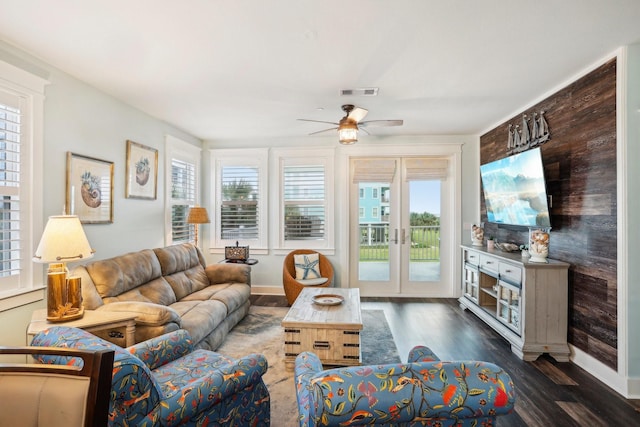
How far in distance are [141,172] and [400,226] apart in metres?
3.85

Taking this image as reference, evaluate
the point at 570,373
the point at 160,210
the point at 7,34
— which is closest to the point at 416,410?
the point at 570,373

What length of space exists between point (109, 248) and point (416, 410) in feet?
11.3

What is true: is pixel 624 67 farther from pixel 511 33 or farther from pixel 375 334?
pixel 375 334

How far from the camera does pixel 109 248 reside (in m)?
3.31

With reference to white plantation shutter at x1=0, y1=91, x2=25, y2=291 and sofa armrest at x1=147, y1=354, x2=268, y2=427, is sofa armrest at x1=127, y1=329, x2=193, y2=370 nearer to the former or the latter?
sofa armrest at x1=147, y1=354, x2=268, y2=427

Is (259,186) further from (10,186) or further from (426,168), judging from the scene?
(10,186)

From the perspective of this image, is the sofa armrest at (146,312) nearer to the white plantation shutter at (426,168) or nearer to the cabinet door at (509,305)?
the cabinet door at (509,305)

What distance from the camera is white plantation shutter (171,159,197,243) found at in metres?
4.62

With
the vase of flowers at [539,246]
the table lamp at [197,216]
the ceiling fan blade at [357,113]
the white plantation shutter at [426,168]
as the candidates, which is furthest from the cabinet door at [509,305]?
the table lamp at [197,216]

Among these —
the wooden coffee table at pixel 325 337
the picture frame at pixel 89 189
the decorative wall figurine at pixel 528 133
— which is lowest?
the wooden coffee table at pixel 325 337

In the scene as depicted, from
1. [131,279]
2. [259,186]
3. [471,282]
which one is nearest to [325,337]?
[131,279]

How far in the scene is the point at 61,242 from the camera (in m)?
2.15

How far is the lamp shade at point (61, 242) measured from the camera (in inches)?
83.2

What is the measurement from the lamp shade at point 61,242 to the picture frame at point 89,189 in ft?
2.48
